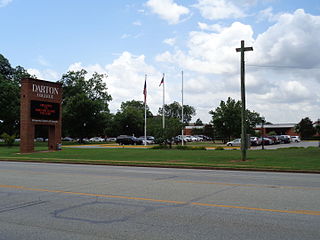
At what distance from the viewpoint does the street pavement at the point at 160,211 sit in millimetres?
5742

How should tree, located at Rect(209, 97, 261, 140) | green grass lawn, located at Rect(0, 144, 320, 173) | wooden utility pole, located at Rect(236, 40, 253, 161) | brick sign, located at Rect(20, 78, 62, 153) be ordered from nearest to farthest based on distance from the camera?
green grass lawn, located at Rect(0, 144, 320, 173), wooden utility pole, located at Rect(236, 40, 253, 161), brick sign, located at Rect(20, 78, 62, 153), tree, located at Rect(209, 97, 261, 140)

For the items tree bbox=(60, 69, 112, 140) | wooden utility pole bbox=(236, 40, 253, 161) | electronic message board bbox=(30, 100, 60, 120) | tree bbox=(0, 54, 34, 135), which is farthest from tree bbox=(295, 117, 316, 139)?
wooden utility pole bbox=(236, 40, 253, 161)

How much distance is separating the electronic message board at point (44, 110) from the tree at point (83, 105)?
1475 inches

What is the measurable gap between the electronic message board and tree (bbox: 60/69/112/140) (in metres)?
37.5

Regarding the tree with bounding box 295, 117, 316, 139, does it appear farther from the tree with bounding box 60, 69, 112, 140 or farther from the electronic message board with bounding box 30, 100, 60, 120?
the electronic message board with bounding box 30, 100, 60, 120

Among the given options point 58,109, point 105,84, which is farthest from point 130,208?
point 105,84

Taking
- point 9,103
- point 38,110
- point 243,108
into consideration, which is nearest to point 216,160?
point 243,108

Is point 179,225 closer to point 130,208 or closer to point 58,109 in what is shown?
point 130,208

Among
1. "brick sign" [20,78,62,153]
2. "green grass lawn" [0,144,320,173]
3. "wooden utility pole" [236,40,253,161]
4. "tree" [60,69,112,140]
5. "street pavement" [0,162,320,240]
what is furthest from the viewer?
"tree" [60,69,112,140]

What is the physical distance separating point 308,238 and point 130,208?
366 centimetres

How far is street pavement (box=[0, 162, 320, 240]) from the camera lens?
5.74 meters

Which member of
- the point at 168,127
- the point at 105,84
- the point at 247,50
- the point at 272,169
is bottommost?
the point at 272,169

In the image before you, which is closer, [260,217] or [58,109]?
[260,217]

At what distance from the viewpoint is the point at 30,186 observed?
11180mm
